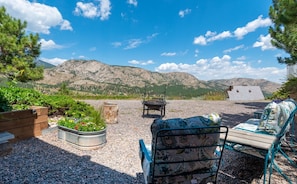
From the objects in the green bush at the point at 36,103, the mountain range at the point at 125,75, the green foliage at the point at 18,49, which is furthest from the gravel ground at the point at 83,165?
the mountain range at the point at 125,75

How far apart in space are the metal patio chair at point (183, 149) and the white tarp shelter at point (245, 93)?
Result: 52.2ft

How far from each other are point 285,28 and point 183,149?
640 cm

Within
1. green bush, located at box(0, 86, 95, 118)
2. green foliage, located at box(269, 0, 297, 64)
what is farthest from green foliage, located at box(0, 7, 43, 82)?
green foliage, located at box(269, 0, 297, 64)

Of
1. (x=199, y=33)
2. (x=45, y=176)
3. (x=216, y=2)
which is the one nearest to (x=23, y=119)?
(x=45, y=176)

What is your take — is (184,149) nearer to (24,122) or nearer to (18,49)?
(24,122)

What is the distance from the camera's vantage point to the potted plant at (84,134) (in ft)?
11.6

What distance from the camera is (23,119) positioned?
3.75 metres

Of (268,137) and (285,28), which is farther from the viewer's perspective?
(285,28)

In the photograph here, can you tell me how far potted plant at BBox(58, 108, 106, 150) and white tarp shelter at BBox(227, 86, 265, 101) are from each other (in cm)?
1474

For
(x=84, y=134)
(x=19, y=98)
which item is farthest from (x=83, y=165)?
(x=19, y=98)

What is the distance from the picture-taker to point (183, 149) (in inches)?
63.4

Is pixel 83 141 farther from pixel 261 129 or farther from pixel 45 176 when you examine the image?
pixel 261 129

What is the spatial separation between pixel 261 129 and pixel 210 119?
1.43 metres

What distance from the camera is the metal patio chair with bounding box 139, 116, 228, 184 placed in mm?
1554
